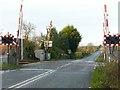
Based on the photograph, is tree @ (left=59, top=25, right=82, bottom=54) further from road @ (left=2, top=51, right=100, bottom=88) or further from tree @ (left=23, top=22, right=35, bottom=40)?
road @ (left=2, top=51, right=100, bottom=88)

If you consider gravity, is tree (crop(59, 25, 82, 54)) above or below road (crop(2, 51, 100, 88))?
above

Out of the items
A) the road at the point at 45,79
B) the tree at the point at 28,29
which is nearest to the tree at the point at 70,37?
the tree at the point at 28,29

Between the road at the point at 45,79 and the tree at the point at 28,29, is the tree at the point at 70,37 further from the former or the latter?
the road at the point at 45,79

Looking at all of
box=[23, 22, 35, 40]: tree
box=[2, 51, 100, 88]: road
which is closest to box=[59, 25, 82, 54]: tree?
box=[23, 22, 35, 40]: tree

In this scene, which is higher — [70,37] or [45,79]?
[70,37]

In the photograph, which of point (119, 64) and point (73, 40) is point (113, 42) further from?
point (73, 40)

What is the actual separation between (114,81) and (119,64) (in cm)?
80

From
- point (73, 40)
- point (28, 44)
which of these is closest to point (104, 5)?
point (28, 44)

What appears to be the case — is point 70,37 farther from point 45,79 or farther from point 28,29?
point 45,79

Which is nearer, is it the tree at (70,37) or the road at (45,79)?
the road at (45,79)

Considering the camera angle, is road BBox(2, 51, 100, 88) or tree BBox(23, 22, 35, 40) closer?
road BBox(2, 51, 100, 88)

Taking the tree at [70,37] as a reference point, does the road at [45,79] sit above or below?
below

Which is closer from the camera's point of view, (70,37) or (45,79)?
(45,79)

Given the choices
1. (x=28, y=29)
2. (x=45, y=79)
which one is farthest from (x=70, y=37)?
(x=45, y=79)
